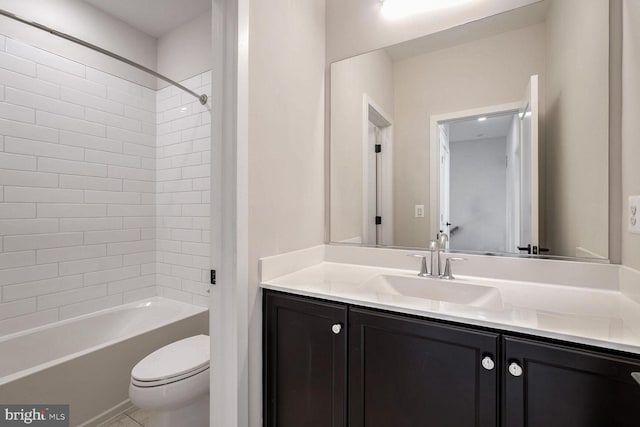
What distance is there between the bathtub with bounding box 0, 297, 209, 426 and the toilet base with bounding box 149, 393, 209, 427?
48 cm

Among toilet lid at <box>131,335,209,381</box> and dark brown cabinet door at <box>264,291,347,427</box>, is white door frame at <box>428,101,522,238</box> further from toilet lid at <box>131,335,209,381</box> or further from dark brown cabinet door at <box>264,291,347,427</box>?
toilet lid at <box>131,335,209,381</box>

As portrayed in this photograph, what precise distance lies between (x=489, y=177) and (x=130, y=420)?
236cm

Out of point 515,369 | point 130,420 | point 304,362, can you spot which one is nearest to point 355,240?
point 304,362

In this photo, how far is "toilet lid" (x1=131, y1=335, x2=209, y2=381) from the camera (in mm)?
1319

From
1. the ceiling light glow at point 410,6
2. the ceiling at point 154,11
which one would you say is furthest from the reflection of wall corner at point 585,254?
the ceiling at point 154,11

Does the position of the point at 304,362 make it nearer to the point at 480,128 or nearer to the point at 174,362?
the point at 174,362

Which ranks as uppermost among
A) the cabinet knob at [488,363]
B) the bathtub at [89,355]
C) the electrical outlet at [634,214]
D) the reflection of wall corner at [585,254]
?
the electrical outlet at [634,214]

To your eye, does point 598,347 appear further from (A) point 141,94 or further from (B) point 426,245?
(A) point 141,94

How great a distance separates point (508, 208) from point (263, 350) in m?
1.27

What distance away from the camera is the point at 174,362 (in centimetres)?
142

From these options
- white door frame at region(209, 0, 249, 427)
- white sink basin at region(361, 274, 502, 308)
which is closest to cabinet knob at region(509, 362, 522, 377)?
white sink basin at region(361, 274, 502, 308)

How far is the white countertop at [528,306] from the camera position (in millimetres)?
741

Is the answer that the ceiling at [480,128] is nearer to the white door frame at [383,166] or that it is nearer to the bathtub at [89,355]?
the white door frame at [383,166]

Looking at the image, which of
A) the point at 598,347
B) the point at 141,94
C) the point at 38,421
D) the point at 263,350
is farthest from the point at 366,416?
the point at 141,94
